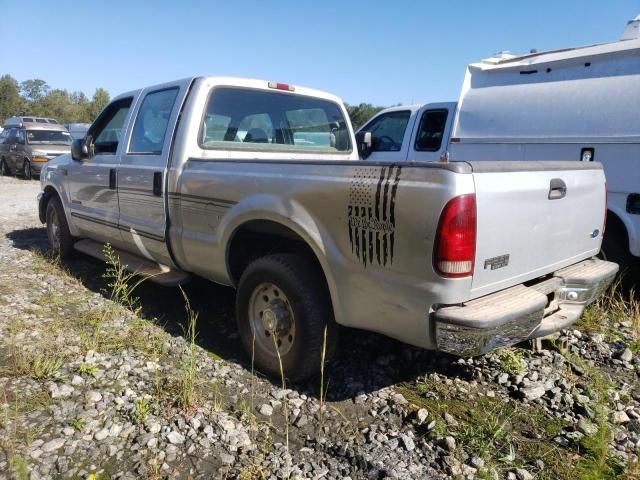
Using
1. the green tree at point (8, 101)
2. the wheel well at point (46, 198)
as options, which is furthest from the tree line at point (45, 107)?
the wheel well at point (46, 198)

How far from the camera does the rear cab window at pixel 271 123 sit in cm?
401

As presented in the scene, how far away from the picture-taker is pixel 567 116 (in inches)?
195

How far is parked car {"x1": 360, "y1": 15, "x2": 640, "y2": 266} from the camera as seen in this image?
177 inches

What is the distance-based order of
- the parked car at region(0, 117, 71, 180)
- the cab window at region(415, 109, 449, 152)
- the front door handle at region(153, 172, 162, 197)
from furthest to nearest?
the parked car at region(0, 117, 71, 180) → the cab window at region(415, 109, 449, 152) → the front door handle at region(153, 172, 162, 197)

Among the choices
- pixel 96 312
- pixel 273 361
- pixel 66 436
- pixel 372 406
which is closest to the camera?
pixel 66 436

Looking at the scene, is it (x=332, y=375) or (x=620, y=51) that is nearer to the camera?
(x=332, y=375)

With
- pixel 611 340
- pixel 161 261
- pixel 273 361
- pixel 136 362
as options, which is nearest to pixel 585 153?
pixel 611 340

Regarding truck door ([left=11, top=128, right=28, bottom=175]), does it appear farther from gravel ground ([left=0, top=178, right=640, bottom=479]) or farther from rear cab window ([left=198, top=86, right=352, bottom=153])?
rear cab window ([left=198, top=86, right=352, bottom=153])

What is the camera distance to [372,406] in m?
2.98

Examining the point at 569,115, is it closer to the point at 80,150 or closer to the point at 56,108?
the point at 80,150

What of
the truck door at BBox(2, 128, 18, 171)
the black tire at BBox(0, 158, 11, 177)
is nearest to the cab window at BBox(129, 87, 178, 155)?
the truck door at BBox(2, 128, 18, 171)

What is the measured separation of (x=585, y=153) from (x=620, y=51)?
97 cm

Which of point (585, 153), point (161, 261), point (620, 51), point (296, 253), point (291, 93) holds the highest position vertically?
point (620, 51)

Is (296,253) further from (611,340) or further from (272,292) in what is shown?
(611,340)
